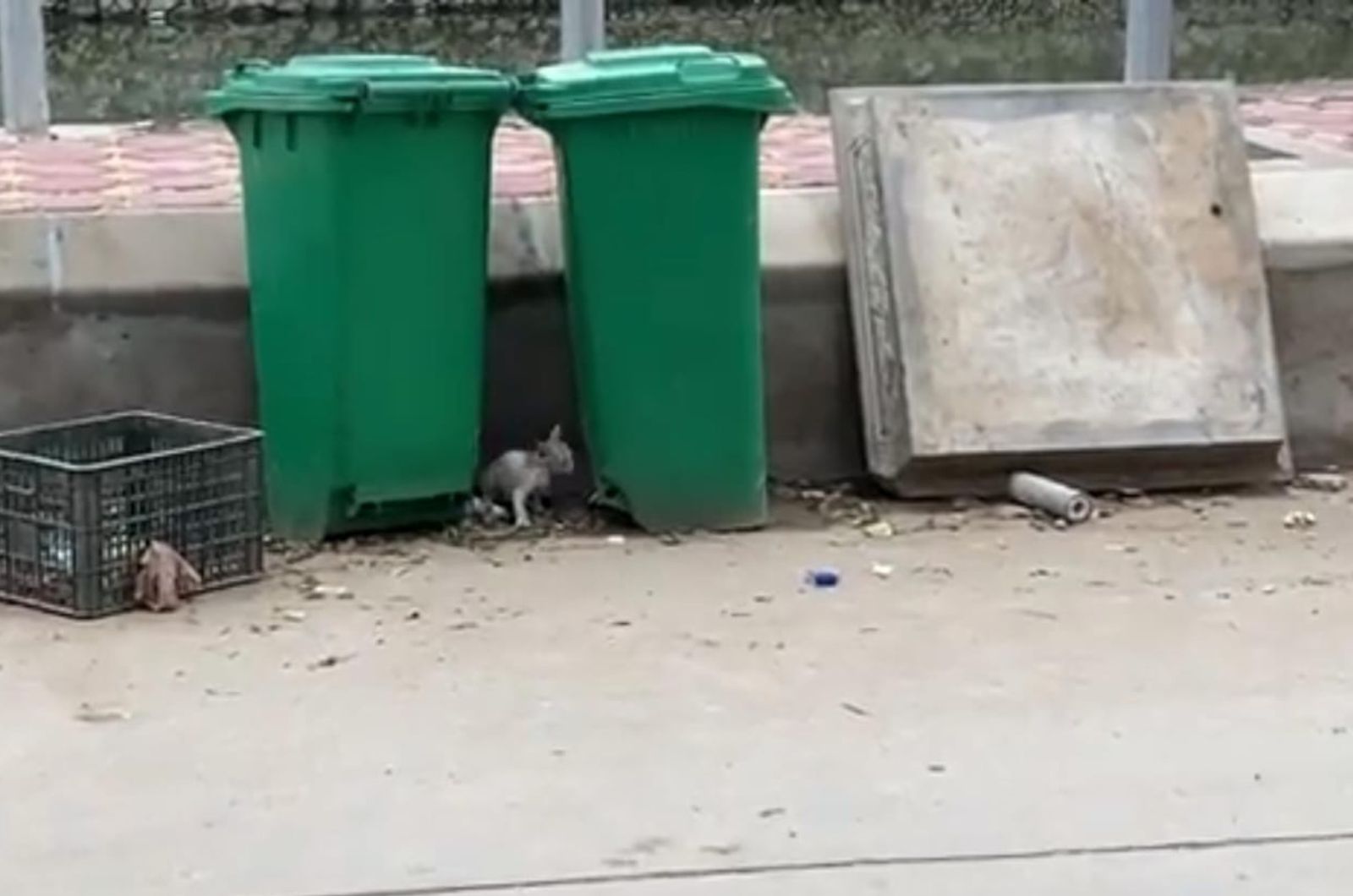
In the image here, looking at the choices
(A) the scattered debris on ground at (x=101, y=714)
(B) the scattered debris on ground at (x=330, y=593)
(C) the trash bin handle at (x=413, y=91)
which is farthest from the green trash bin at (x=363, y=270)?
(A) the scattered debris on ground at (x=101, y=714)

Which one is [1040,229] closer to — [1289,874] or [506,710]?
[506,710]

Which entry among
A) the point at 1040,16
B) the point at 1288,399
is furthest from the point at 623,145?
the point at 1040,16

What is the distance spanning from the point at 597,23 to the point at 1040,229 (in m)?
2.46

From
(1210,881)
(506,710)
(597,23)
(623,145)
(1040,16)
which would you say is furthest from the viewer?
(1040,16)

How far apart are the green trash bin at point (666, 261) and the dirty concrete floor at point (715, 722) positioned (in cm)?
23

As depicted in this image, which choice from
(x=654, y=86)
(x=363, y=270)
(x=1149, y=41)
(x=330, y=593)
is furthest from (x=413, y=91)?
(x=1149, y=41)

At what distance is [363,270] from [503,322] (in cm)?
66

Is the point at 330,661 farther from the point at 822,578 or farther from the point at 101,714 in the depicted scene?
the point at 822,578

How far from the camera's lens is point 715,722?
17.0ft

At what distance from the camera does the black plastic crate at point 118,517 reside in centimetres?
591

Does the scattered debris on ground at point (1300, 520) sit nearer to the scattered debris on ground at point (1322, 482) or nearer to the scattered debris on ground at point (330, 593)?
the scattered debris on ground at point (1322, 482)

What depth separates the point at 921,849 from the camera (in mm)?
4504

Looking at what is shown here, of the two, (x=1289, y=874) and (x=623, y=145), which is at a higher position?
(x=623, y=145)

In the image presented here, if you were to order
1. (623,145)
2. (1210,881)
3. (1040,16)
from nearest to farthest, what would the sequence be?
(1210,881) → (623,145) → (1040,16)
